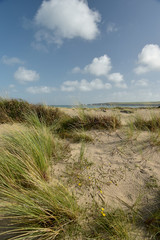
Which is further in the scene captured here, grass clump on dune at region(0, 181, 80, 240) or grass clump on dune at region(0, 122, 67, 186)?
grass clump on dune at region(0, 122, 67, 186)

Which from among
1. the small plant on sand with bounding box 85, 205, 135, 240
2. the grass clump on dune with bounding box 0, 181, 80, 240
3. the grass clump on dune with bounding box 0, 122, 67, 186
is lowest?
the small plant on sand with bounding box 85, 205, 135, 240

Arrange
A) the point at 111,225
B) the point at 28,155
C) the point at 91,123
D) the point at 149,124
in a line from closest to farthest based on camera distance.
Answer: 1. the point at 111,225
2. the point at 28,155
3. the point at 149,124
4. the point at 91,123

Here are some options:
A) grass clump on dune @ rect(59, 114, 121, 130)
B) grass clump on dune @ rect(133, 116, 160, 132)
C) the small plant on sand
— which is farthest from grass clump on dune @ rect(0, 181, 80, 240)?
grass clump on dune @ rect(133, 116, 160, 132)

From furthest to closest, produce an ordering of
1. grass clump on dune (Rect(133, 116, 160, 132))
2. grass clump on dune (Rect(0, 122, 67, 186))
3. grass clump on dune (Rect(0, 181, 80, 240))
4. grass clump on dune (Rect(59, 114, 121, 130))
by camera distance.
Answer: grass clump on dune (Rect(59, 114, 121, 130)) < grass clump on dune (Rect(133, 116, 160, 132)) < grass clump on dune (Rect(0, 122, 67, 186)) < grass clump on dune (Rect(0, 181, 80, 240))

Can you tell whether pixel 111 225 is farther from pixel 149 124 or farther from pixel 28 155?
pixel 149 124

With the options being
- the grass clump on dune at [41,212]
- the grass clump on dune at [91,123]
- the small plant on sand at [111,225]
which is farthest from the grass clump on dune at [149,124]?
the grass clump on dune at [41,212]

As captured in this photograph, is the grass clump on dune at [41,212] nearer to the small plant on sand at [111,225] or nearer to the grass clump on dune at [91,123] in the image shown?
the small plant on sand at [111,225]

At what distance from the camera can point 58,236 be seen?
3.58ft

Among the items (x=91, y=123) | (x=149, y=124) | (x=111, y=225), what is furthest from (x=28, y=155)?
(x=149, y=124)

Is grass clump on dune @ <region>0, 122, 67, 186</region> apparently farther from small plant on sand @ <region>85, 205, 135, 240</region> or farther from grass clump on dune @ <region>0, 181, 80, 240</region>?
small plant on sand @ <region>85, 205, 135, 240</region>

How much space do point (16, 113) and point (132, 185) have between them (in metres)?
4.76

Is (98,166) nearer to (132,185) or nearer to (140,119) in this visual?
(132,185)

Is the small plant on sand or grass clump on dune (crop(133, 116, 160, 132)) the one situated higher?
grass clump on dune (crop(133, 116, 160, 132))

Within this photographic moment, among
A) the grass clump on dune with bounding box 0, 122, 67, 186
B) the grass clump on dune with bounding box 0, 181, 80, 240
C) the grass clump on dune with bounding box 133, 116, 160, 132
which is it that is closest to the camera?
the grass clump on dune with bounding box 0, 181, 80, 240
